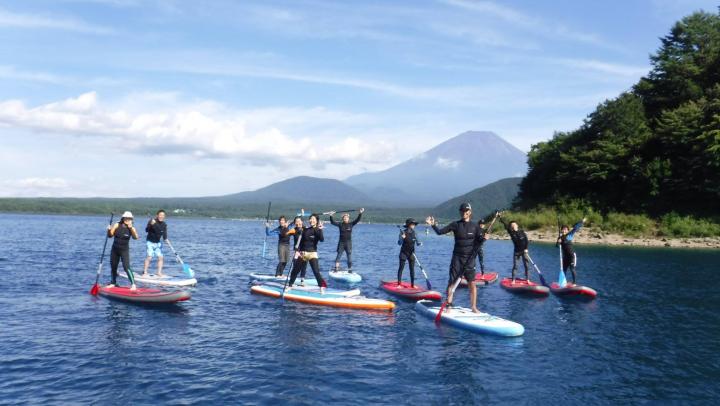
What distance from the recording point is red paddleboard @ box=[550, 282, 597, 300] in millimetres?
23781

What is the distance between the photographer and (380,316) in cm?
1905

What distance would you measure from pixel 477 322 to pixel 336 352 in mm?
5235

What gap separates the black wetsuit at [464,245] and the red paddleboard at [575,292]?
351 inches

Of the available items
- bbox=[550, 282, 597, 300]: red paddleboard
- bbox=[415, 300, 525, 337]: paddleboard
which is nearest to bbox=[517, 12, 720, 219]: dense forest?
bbox=[550, 282, 597, 300]: red paddleboard

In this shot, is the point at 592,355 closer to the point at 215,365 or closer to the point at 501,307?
the point at 501,307

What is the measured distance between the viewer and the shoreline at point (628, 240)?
59562 mm

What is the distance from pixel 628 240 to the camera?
64750 mm

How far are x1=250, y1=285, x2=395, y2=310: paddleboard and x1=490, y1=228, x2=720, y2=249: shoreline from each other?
169 ft

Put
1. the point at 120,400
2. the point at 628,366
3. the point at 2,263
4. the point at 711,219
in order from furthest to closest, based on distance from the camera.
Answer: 1. the point at 711,219
2. the point at 2,263
3. the point at 628,366
4. the point at 120,400

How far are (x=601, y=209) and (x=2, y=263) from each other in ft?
245

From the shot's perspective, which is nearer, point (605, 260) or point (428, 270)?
point (428, 270)

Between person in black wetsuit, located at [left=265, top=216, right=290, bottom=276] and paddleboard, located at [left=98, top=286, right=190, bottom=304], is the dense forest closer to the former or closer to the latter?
person in black wetsuit, located at [left=265, top=216, right=290, bottom=276]

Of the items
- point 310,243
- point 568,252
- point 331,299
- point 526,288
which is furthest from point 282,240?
point 568,252

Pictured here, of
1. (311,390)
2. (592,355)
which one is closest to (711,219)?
(592,355)
